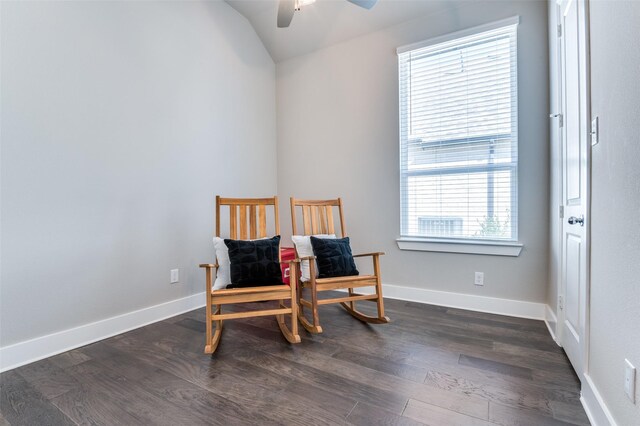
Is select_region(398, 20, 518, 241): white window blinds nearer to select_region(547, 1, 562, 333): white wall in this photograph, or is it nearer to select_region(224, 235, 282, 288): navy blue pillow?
select_region(547, 1, 562, 333): white wall

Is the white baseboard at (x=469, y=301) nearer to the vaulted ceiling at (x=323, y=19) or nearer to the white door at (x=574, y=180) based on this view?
the white door at (x=574, y=180)

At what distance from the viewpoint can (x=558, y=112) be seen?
6.83 ft

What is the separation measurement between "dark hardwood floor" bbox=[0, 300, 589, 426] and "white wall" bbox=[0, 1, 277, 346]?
427 mm

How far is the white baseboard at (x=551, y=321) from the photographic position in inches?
81.5

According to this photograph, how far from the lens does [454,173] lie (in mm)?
2793

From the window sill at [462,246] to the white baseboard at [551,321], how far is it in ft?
1.51

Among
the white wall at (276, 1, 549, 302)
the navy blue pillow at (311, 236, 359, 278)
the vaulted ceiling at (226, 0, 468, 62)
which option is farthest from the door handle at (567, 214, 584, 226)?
the vaulted ceiling at (226, 0, 468, 62)

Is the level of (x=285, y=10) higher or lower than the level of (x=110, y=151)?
higher

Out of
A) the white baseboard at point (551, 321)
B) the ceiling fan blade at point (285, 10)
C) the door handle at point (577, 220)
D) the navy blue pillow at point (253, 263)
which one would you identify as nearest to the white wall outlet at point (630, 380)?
the door handle at point (577, 220)

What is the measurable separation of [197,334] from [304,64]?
300 centimetres

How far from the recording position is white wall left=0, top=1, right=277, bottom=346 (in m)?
1.83

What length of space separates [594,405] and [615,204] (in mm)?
844

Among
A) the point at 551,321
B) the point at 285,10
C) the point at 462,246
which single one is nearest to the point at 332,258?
the point at 462,246

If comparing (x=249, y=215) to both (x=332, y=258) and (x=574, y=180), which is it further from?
(x=574, y=180)
